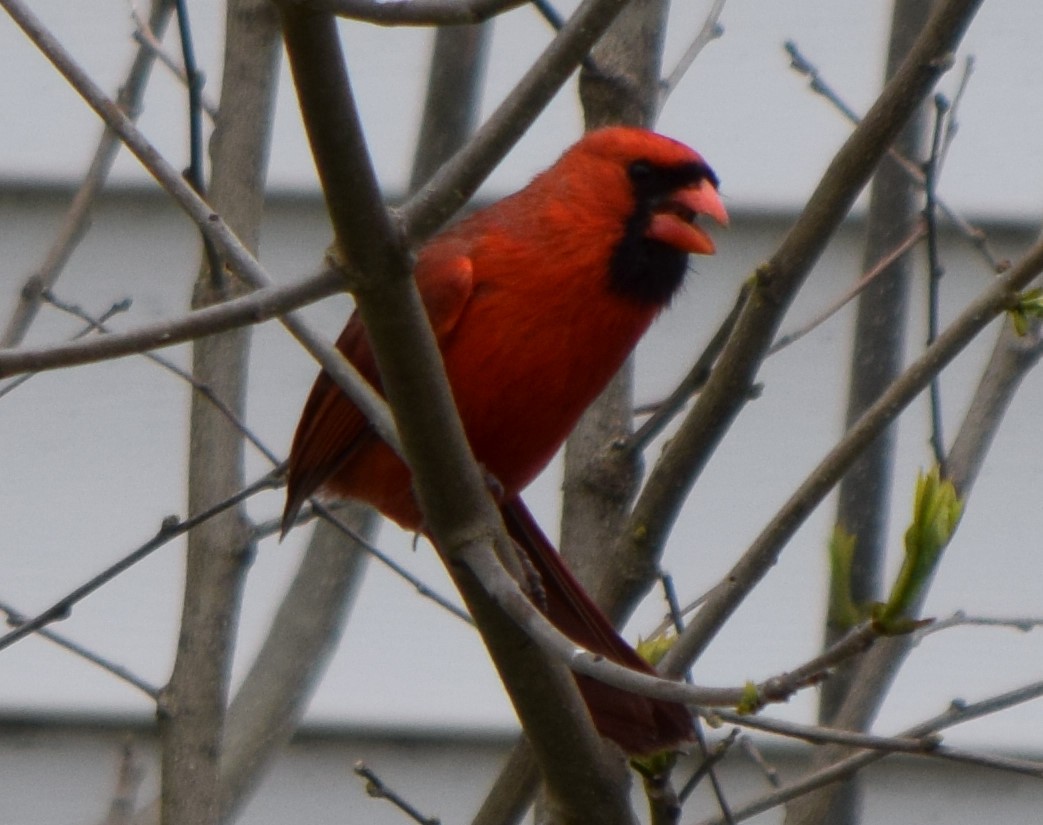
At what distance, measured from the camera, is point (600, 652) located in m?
2.17

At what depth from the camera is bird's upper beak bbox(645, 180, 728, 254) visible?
2332 mm

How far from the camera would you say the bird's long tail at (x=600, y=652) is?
1.99m

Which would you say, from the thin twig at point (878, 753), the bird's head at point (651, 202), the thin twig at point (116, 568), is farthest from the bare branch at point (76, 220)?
the thin twig at point (878, 753)

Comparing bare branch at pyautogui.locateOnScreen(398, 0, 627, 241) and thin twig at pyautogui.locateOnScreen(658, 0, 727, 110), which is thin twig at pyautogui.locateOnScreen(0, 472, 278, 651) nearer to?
bare branch at pyautogui.locateOnScreen(398, 0, 627, 241)

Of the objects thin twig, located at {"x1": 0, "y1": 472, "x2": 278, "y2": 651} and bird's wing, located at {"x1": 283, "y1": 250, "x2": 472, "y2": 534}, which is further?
bird's wing, located at {"x1": 283, "y1": 250, "x2": 472, "y2": 534}

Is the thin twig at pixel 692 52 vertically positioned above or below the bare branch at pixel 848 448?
above

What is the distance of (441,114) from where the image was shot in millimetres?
2590

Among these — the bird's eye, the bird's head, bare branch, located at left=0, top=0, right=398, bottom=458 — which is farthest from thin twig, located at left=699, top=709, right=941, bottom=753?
the bird's eye

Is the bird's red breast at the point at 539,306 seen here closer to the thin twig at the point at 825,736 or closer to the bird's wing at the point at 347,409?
the bird's wing at the point at 347,409

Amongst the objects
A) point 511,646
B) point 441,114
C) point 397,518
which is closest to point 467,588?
point 511,646

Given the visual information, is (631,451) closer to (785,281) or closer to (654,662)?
(654,662)

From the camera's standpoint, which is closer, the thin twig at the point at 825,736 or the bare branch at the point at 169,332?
the bare branch at the point at 169,332

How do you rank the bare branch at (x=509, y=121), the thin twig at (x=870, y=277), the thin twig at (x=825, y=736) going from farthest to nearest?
the thin twig at (x=870, y=277)
the thin twig at (x=825, y=736)
the bare branch at (x=509, y=121)

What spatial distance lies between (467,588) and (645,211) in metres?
0.90
